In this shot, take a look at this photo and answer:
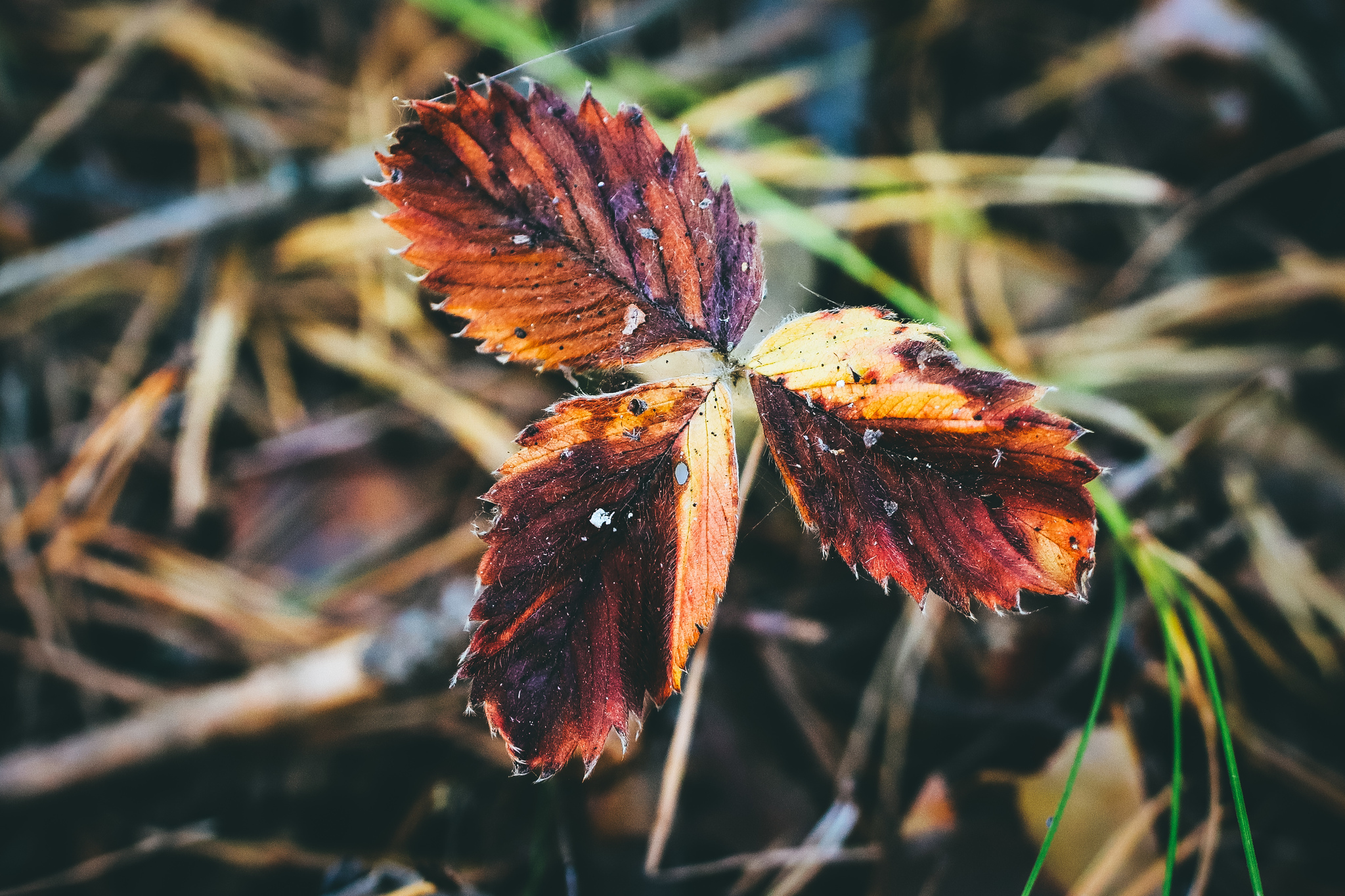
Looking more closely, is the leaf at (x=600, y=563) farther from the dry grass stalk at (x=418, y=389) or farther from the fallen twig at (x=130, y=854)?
the fallen twig at (x=130, y=854)

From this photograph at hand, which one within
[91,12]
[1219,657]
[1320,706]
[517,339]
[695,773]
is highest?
[91,12]

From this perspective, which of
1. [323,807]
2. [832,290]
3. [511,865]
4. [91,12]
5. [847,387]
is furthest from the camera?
[91,12]

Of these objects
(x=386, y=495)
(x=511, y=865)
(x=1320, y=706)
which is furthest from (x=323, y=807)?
(x=1320, y=706)

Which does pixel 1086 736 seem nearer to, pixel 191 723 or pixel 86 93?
pixel 191 723

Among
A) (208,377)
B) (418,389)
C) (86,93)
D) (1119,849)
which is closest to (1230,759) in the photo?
(1119,849)

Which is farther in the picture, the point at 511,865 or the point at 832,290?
the point at 832,290

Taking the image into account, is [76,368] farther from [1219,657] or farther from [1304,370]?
[1304,370]
